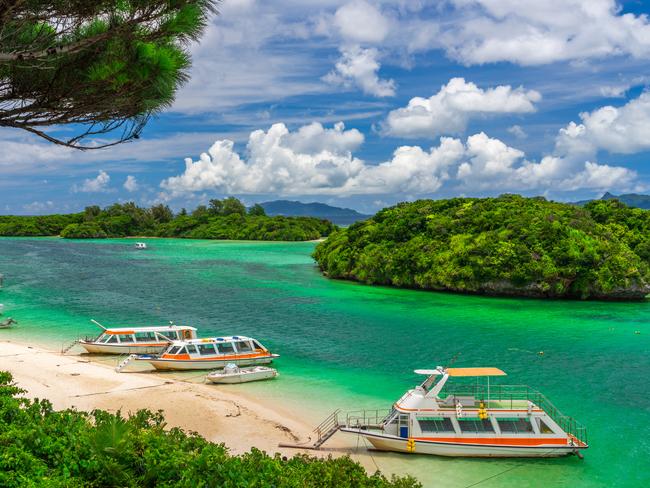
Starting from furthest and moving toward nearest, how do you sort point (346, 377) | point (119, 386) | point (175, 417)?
1. point (346, 377)
2. point (119, 386)
3. point (175, 417)

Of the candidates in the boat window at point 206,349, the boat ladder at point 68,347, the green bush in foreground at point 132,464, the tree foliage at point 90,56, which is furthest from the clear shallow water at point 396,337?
the tree foliage at point 90,56

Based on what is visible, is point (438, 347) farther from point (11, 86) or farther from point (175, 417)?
point (11, 86)

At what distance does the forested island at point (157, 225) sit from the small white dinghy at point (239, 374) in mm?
138379

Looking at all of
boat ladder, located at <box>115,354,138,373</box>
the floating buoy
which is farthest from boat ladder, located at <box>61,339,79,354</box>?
the floating buoy

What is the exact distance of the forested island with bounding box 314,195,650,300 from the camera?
57.2 meters

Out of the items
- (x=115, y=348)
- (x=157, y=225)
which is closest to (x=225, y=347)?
(x=115, y=348)

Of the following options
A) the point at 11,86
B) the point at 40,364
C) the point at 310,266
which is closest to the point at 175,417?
the point at 40,364

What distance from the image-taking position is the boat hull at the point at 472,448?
19.7 metres

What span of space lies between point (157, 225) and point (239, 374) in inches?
6897

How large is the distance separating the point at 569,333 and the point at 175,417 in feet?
99.3

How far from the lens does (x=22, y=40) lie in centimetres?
1291

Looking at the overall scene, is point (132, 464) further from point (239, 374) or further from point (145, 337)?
point (145, 337)

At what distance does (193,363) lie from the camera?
100 ft

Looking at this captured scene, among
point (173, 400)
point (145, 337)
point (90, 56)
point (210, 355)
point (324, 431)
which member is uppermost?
point (90, 56)
